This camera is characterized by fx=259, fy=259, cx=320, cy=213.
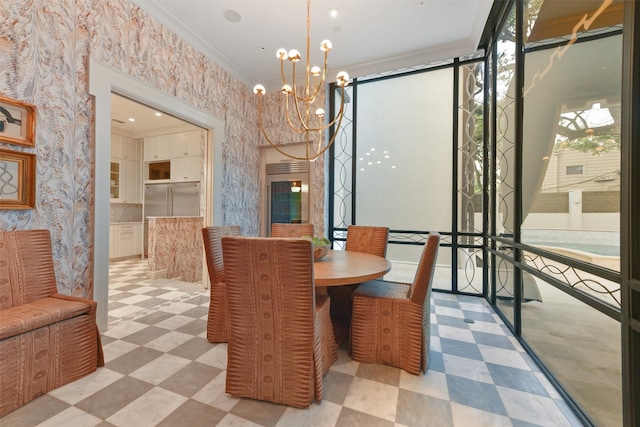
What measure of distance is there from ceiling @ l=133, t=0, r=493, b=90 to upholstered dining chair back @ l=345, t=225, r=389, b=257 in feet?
7.58

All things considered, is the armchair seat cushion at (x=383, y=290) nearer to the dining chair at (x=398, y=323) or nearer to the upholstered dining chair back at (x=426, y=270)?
the dining chair at (x=398, y=323)

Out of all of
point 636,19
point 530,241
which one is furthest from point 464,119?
point 636,19

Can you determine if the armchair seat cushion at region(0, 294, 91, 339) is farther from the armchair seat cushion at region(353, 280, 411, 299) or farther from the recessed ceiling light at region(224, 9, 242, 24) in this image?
the recessed ceiling light at region(224, 9, 242, 24)

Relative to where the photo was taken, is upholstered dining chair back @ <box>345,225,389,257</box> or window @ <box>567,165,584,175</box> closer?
window @ <box>567,165,584,175</box>

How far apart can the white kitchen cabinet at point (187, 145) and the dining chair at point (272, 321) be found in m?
4.61

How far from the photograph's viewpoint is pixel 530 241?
2.05 meters

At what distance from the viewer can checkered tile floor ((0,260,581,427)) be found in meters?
1.34

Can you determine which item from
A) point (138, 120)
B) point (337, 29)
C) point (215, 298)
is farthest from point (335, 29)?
point (138, 120)

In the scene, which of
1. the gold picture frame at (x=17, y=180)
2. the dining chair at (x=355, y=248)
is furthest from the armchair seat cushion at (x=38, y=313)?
the dining chair at (x=355, y=248)

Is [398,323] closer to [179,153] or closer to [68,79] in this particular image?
[68,79]

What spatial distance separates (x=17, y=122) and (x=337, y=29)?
3004 millimetres

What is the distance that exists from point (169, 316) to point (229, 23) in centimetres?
326

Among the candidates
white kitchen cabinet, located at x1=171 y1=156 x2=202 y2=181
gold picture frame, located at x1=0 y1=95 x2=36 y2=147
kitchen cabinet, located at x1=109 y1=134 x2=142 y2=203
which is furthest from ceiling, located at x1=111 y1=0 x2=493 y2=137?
kitchen cabinet, located at x1=109 y1=134 x2=142 y2=203

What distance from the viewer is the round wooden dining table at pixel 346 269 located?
1558mm
